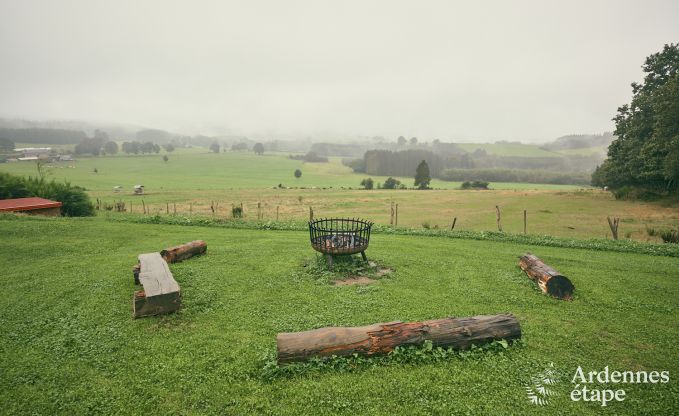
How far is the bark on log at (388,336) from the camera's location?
593 centimetres

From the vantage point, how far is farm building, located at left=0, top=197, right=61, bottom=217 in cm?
2005

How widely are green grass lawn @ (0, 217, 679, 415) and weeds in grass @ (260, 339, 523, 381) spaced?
116 millimetres

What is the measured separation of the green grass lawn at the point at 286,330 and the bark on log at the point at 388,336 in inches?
14.0

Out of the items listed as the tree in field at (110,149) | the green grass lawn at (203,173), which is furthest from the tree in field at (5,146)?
the green grass lawn at (203,173)

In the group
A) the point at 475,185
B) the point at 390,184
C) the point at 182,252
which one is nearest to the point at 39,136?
the point at 390,184

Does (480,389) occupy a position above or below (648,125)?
below

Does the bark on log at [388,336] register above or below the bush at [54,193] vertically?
below

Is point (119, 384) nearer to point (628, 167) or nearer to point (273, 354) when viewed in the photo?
point (273, 354)

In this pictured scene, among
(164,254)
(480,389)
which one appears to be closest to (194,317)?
(164,254)

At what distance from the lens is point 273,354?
614 centimetres

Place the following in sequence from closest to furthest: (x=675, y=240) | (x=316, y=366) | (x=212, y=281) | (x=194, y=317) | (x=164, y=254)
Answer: (x=316, y=366), (x=194, y=317), (x=212, y=281), (x=164, y=254), (x=675, y=240)

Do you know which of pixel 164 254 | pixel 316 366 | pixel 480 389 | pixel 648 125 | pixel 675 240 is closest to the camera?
pixel 480 389

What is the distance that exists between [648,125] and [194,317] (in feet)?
158

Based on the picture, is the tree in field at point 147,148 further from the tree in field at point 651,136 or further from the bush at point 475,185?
the tree in field at point 651,136
